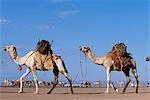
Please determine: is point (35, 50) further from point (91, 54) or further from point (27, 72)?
point (91, 54)

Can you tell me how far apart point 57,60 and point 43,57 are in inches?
26.2

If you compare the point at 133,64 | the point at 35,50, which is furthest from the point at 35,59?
the point at 133,64

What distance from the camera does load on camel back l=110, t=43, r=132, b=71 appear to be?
23453 mm

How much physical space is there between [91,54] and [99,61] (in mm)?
648

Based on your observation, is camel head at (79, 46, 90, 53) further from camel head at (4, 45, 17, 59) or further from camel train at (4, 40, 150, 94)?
camel head at (4, 45, 17, 59)

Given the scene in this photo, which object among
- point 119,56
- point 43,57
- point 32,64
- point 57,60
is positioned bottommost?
point 32,64

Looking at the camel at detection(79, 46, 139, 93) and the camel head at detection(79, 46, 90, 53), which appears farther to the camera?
the camel head at detection(79, 46, 90, 53)

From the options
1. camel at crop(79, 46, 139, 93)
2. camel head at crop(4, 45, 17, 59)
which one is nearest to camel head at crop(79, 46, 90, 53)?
camel at crop(79, 46, 139, 93)

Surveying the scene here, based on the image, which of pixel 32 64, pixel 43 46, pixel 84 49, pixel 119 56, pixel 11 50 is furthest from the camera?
pixel 84 49

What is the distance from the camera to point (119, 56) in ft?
76.9

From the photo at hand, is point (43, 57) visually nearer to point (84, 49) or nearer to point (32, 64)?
point (32, 64)

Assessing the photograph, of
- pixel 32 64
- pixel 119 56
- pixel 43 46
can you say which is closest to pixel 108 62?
pixel 119 56

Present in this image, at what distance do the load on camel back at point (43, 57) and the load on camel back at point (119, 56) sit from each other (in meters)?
3.50

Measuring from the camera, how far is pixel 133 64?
24188 mm
